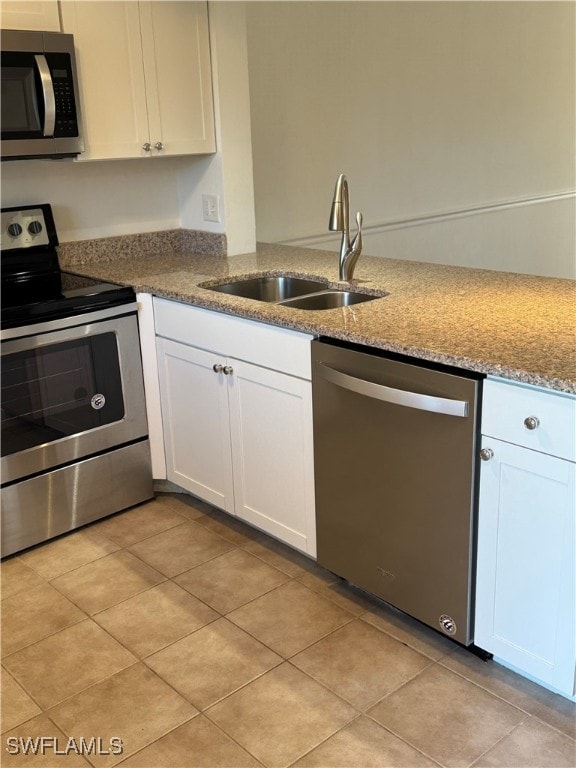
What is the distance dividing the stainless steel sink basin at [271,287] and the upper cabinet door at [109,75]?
Result: 2.15 ft

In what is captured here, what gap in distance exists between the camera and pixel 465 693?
2.01 meters

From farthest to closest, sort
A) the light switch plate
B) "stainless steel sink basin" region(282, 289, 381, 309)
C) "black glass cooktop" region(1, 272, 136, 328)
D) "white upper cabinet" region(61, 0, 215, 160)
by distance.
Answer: the light switch plate
"white upper cabinet" region(61, 0, 215, 160)
"stainless steel sink basin" region(282, 289, 381, 309)
"black glass cooktop" region(1, 272, 136, 328)

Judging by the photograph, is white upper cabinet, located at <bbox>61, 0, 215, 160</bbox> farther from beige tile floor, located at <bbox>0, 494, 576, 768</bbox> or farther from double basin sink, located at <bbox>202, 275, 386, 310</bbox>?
beige tile floor, located at <bbox>0, 494, 576, 768</bbox>

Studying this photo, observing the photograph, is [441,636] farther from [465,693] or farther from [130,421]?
[130,421]

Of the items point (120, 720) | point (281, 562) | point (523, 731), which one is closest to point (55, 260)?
point (281, 562)

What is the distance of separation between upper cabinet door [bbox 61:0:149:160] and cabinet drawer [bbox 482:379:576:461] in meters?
1.83

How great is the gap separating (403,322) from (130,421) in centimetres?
126

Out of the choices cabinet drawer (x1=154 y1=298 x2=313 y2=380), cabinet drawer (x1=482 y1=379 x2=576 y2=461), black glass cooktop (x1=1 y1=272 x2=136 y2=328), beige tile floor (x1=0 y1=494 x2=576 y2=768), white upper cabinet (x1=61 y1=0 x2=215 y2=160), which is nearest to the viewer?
cabinet drawer (x1=482 y1=379 x2=576 y2=461)

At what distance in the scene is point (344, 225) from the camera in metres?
2.65

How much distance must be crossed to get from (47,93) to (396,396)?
163 centimetres

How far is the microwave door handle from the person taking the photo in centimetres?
263

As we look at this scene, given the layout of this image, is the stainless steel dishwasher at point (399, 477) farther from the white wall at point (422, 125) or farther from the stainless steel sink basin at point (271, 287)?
the white wall at point (422, 125)

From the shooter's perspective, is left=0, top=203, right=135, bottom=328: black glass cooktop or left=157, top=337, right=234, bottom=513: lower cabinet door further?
left=157, top=337, right=234, bottom=513: lower cabinet door

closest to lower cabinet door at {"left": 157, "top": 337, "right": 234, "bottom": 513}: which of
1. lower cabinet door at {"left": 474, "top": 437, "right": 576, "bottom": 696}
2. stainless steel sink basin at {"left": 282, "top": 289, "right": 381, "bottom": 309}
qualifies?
stainless steel sink basin at {"left": 282, "top": 289, "right": 381, "bottom": 309}
